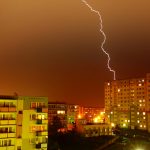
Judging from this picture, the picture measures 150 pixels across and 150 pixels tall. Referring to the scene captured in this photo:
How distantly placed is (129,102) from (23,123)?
139 feet


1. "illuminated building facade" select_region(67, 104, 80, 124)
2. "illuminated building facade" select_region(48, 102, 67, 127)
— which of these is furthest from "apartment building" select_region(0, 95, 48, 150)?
"illuminated building facade" select_region(67, 104, 80, 124)

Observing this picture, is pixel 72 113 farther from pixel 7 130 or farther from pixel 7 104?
pixel 7 130

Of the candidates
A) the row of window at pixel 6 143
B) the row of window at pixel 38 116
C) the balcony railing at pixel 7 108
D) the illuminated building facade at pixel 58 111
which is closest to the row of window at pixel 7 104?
the balcony railing at pixel 7 108

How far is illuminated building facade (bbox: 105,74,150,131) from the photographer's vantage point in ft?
211

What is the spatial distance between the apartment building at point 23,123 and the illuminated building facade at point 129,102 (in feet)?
114

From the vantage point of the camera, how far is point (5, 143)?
90.8 feet

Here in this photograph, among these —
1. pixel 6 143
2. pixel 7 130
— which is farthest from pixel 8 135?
pixel 6 143

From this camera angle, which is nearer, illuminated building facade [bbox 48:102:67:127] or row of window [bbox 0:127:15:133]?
row of window [bbox 0:127:15:133]

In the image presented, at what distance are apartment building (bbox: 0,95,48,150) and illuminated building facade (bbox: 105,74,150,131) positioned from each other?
34827 mm

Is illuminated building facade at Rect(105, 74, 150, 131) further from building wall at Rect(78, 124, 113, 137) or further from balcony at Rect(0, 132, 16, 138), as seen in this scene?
balcony at Rect(0, 132, 16, 138)

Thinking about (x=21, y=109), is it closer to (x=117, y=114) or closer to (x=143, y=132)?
(x=143, y=132)

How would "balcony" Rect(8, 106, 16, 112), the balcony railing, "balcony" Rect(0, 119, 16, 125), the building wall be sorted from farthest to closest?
1. the building wall
2. "balcony" Rect(8, 106, 16, 112)
3. the balcony railing
4. "balcony" Rect(0, 119, 16, 125)

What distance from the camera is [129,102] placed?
68.8 m

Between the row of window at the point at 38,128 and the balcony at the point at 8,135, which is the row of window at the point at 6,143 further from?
the row of window at the point at 38,128
